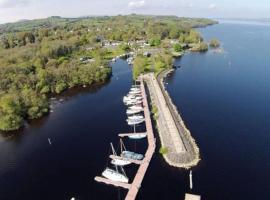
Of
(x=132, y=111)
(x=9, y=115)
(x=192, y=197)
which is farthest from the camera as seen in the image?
(x=132, y=111)

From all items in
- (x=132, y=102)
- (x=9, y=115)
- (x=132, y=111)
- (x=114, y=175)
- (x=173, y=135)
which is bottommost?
(x=114, y=175)

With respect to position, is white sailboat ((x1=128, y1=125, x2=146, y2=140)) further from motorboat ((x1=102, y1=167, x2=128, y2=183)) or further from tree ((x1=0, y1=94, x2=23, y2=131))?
tree ((x1=0, y1=94, x2=23, y2=131))

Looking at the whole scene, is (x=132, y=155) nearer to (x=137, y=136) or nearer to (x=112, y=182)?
(x=112, y=182)

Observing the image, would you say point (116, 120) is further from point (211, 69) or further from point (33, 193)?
point (211, 69)

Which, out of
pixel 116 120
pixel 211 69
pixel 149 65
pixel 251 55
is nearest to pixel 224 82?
pixel 211 69

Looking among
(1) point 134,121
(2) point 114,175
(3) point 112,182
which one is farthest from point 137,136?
(3) point 112,182

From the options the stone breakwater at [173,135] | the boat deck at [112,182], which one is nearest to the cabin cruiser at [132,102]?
the stone breakwater at [173,135]
